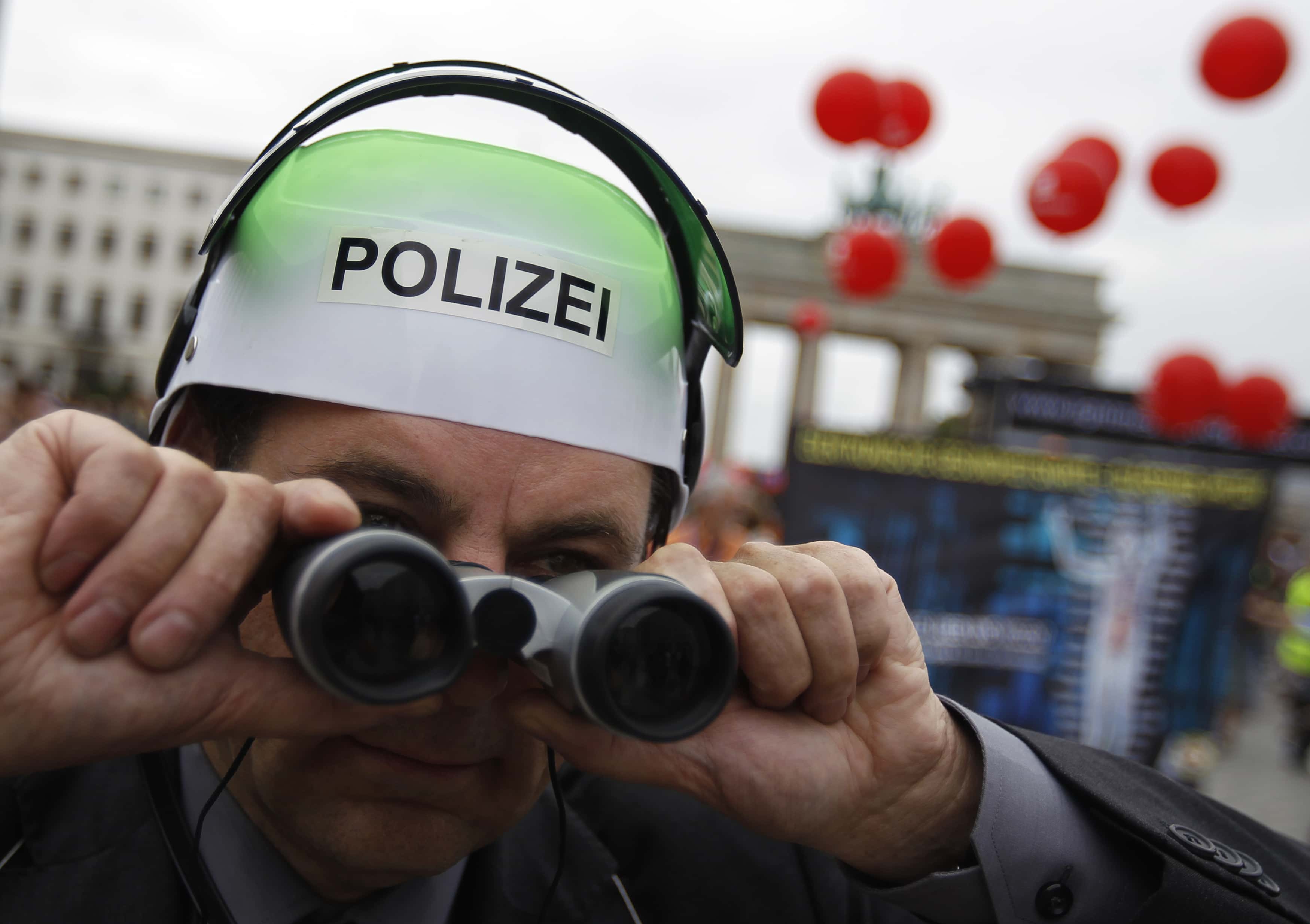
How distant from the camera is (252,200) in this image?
1.62 metres

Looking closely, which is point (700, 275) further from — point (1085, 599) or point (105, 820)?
point (1085, 599)

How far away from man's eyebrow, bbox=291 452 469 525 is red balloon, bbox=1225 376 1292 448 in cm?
1046

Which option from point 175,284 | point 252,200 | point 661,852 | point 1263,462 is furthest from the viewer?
point 175,284

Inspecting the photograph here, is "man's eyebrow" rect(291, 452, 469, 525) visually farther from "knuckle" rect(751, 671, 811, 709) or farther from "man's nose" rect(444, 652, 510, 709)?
"knuckle" rect(751, 671, 811, 709)

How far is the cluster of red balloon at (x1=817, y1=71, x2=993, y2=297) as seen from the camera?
8227mm

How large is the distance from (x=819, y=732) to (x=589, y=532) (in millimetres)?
433

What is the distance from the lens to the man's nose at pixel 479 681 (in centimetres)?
117

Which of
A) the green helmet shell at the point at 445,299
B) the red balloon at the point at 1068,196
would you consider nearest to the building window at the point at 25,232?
the red balloon at the point at 1068,196

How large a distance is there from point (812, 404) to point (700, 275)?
48316mm

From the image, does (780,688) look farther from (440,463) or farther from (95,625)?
(95,625)

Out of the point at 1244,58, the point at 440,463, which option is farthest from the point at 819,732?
the point at 1244,58

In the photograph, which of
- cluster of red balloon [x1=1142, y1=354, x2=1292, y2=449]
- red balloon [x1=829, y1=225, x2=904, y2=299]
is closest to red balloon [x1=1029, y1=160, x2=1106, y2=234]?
cluster of red balloon [x1=1142, y1=354, x2=1292, y2=449]

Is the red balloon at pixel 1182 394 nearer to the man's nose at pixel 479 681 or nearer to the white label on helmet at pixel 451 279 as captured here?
the white label on helmet at pixel 451 279

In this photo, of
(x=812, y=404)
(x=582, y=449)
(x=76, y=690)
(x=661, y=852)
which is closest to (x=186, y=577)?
(x=76, y=690)
